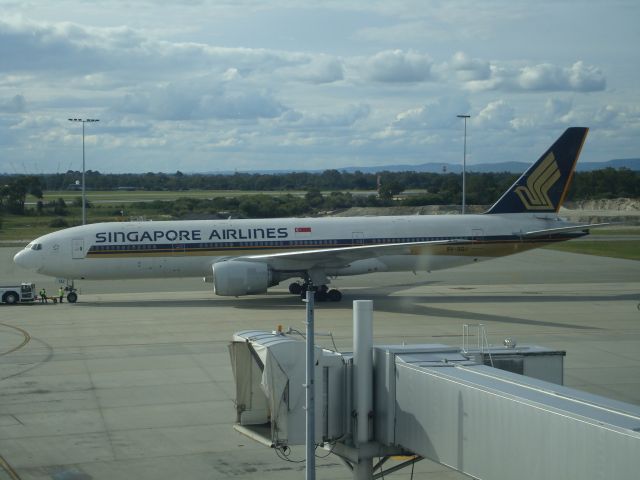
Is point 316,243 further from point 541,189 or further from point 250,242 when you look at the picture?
point 541,189

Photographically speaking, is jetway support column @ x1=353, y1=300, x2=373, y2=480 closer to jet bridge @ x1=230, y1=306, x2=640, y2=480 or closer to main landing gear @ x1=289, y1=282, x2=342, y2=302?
jet bridge @ x1=230, y1=306, x2=640, y2=480

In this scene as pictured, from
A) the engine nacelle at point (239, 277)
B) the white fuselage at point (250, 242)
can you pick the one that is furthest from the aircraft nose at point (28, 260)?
the engine nacelle at point (239, 277)

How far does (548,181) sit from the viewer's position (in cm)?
3991

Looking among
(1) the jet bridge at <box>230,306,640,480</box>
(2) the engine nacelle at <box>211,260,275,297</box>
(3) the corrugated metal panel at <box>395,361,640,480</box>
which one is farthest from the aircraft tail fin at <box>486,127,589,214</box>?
(3) the corrugated metal panel at <box>395,361,640,480</box>

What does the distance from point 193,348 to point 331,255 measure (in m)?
10.7

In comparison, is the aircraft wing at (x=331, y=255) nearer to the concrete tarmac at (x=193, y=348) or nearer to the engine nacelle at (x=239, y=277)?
the engine nacelle at (x=239, y=277)

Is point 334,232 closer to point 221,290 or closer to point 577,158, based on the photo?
point 221,290

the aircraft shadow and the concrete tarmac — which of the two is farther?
the aircraft shadow

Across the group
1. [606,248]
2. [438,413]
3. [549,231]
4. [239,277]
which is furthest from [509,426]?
[606,248]

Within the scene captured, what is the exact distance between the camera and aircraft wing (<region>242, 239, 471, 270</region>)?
118ft

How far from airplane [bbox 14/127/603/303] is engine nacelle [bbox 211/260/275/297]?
2.5 inches

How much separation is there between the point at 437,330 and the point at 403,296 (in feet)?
33.4

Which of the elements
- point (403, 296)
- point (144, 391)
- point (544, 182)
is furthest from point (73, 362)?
point (544, 182)

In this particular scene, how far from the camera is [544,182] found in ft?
131
